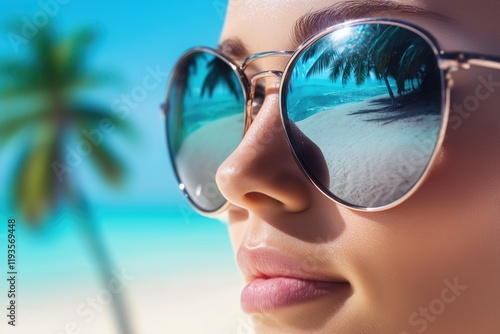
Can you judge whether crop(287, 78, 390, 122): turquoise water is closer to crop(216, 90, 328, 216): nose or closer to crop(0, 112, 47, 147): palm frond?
crop(216, 90, 328, 216): nose

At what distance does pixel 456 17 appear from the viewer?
733mm

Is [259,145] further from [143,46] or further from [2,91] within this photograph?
[143,46]

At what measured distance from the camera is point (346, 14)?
775 millimetres

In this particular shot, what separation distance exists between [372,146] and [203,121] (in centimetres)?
45

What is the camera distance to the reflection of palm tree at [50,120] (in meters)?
6.34

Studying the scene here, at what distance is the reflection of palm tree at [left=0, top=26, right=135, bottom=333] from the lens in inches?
250

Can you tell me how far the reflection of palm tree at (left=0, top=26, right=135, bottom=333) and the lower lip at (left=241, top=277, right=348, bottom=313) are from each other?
5165mm

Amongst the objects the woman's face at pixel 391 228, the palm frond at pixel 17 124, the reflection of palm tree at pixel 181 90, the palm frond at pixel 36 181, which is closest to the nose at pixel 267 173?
the woman's face at pixel 391 228

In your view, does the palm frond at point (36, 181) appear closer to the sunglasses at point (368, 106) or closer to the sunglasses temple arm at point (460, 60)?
the sunglasses at point (368, 106)

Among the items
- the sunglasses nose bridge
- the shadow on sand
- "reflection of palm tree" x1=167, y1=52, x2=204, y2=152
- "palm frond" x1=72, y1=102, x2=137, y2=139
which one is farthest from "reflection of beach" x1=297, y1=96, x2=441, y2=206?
"palm frond" x1=72, y1=102, x2=137, y2=139

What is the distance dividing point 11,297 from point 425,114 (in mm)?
1391

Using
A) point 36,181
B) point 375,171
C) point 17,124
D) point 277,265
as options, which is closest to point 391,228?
point 375,171

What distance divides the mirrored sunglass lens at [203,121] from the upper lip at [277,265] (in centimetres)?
22

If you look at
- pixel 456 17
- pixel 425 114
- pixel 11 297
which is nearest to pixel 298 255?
pixel 425 114
